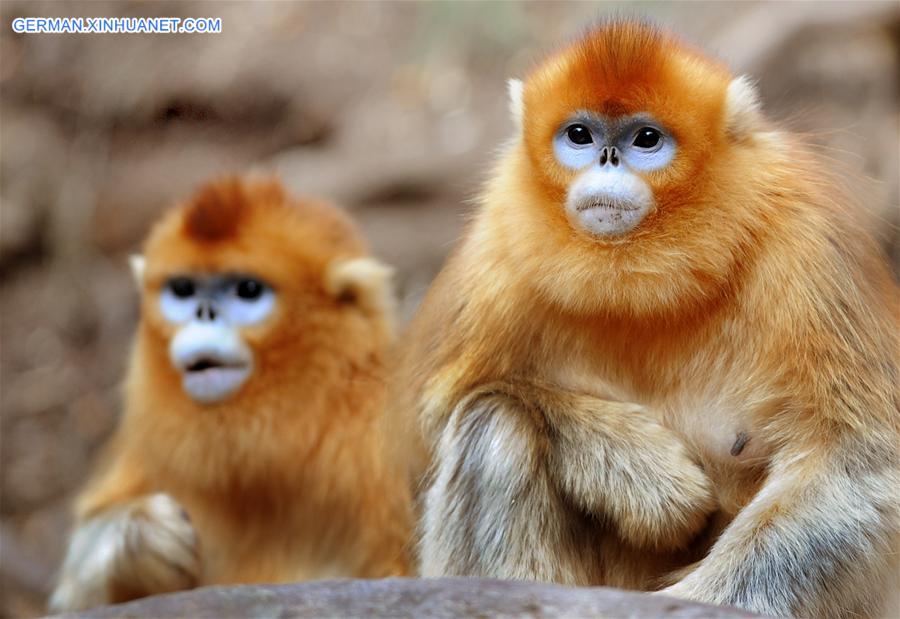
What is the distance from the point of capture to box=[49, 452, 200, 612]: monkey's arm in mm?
5074

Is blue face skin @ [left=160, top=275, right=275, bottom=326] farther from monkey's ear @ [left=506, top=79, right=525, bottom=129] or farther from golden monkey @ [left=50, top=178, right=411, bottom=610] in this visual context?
monkey's ear @ [left=506, top=79, right=525, bottom=129]

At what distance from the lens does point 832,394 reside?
137 inches

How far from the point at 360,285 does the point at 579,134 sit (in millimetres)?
1868

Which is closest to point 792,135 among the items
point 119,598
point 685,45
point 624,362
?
point 685,45

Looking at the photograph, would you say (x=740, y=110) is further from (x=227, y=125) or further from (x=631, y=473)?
(x=227, y=125)

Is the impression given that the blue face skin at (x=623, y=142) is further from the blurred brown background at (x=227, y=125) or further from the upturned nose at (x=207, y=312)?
the blurred brown background at (x=227, y=125)

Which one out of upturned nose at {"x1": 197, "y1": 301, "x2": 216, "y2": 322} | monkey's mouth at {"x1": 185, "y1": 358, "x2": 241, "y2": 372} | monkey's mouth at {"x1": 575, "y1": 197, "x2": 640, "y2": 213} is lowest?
monkey's mouth at {"x1": 185, "y1": 358, "x2": 241, "y2": 372}

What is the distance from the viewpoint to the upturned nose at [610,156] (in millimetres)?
3514

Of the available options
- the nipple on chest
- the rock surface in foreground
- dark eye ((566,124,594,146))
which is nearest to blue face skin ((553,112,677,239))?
dark eye ((566,124,594,146))

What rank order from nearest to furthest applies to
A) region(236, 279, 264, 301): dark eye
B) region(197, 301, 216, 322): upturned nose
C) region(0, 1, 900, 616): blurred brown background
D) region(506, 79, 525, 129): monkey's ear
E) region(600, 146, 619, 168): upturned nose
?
region(600, 146, 619, 168): upturned nose, region(506, 79, 525, 129): monkey's ear, region(197, 301, 216, 322): upturned nose, region(236, 279, 264, 301): dark eye, region(0, 1, 900, 616): blurred brown background

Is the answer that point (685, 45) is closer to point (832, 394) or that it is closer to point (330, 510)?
point (832, 394)

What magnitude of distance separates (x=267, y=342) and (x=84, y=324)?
14.3 ft

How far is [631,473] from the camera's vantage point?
3592mm

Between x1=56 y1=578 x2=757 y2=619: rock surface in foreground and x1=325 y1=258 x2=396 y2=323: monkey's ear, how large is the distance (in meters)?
2.29
